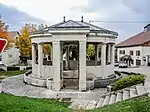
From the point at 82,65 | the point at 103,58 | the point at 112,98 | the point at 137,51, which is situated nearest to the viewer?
the point at 112,98

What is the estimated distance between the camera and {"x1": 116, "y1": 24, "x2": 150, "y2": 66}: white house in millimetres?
52925

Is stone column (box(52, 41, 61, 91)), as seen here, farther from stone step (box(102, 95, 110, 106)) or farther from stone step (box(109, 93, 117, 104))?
stone step (box(109, 93, 117, 104))

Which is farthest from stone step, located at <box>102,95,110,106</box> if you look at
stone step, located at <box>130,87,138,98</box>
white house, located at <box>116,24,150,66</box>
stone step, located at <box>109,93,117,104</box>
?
white house, located at <box>116,24,150,66</box>

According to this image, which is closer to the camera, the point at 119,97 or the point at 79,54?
the point at 119,97

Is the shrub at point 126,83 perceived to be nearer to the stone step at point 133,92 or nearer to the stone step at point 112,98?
the stone step at point 133,92

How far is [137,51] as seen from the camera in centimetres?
5534

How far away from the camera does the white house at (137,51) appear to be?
52925mm

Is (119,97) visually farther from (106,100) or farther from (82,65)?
(82,65)

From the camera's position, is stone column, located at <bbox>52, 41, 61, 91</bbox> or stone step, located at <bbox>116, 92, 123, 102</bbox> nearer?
stone step, located at <bbox>116, 92, 123, 102</bbox>

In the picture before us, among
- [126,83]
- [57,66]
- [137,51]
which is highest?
[137,51]

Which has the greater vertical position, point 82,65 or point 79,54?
point 79,54

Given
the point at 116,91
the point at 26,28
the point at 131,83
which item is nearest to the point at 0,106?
the point at 116,91

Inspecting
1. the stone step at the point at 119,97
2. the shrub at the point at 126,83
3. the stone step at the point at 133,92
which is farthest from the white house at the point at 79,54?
the stone step at the point at 133,92

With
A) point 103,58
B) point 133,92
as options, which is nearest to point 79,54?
point 103,58
